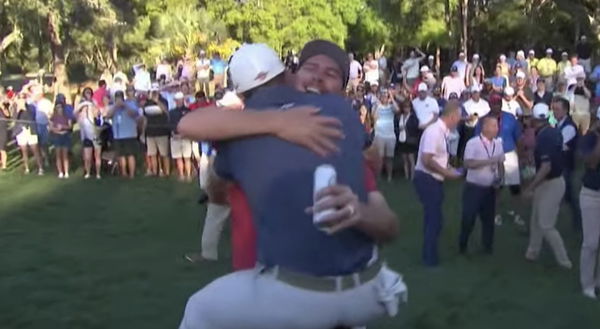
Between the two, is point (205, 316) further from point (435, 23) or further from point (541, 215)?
point (435, 23)

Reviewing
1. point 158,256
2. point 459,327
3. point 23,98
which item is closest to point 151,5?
point 23,98

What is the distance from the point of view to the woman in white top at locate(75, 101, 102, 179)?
666 inches

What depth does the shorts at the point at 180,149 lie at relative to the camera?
54.1 ft

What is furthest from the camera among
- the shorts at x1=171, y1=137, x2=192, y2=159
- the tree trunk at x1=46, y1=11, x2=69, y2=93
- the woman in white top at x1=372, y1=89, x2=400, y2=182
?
the tree trunk at x1=46, y1=11, x2=69, y2=93

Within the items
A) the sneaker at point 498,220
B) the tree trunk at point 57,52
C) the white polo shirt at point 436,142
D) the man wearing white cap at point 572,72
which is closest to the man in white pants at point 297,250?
the white polo shirt at point 436,142

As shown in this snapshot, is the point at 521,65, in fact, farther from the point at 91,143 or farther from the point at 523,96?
the point at 91,143

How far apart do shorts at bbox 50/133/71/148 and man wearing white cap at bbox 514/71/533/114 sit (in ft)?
27.9

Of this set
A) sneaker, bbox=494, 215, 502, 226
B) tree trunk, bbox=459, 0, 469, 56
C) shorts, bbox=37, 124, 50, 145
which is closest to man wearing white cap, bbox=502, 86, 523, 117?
sneaker, bbox=494, 215, 502, 226

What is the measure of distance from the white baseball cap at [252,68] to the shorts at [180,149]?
45.8 feet

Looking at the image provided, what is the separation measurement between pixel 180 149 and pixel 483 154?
8.09 m

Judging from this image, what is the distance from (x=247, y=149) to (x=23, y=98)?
59.8ft

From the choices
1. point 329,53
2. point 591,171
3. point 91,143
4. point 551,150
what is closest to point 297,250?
point 329,53

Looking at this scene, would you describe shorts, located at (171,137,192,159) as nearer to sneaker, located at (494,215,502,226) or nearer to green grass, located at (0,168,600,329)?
green grass, located at (0,168,600,329)

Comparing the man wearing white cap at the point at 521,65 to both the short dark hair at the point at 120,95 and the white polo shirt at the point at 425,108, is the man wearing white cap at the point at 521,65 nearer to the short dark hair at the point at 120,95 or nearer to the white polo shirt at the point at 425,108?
the white polo shirt at the point at 425,108
